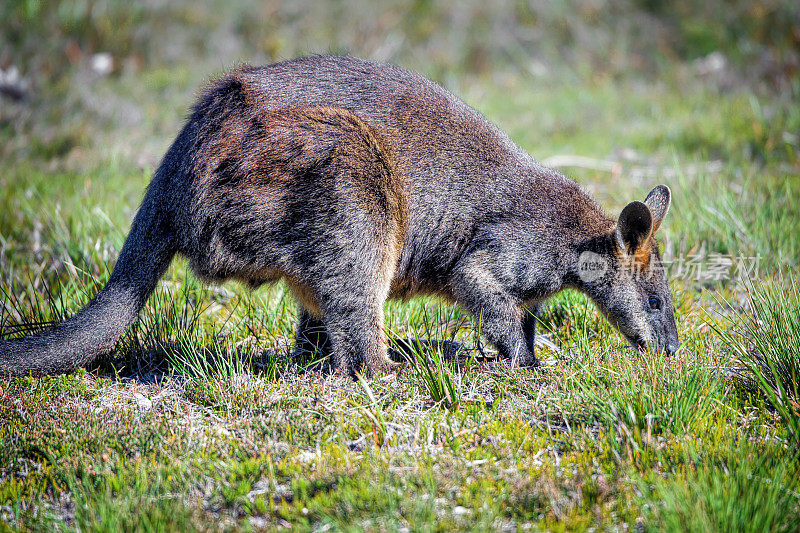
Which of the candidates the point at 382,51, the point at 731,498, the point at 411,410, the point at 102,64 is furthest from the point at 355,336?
the point at 382,51

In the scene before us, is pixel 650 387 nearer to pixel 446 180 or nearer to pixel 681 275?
pixel 446 180

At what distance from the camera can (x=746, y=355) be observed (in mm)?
3646

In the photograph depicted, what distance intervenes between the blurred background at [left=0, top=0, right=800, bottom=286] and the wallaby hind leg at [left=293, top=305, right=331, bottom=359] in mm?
1705

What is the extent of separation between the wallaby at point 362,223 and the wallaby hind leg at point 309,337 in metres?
0.01

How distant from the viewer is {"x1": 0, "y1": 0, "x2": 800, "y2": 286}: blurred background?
590 cm

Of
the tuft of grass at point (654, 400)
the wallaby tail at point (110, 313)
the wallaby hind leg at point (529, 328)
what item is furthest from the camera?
the wallaby hind leg at point (529, 328)

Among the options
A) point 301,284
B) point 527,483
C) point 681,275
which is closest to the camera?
point 527,483

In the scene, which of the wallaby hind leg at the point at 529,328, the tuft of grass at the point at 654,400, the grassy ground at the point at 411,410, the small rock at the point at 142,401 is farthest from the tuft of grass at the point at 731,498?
A: the small rock at the point at 142,401

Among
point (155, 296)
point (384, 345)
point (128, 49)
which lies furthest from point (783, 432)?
point (128, 49)

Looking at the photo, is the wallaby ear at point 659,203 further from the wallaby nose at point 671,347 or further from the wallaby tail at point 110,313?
the wallaby tail at point 110,313

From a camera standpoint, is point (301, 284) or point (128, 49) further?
point (128, 49)

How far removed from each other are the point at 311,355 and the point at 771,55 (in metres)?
9.90

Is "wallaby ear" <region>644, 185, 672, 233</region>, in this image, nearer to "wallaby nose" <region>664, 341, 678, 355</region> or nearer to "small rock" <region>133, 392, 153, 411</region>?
"wallaby nose" <region>664, 341, 678, 355</region>

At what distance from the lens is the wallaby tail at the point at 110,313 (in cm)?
355
